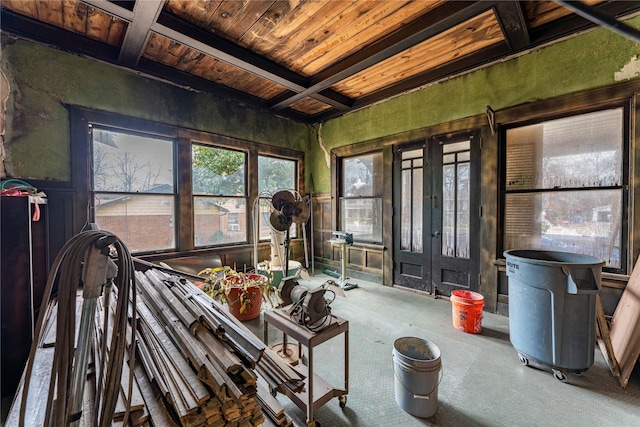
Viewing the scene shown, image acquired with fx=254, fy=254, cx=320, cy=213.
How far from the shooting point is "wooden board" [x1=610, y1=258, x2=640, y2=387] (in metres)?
1.88

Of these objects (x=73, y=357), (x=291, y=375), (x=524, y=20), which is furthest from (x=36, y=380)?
(x=524, y=20)

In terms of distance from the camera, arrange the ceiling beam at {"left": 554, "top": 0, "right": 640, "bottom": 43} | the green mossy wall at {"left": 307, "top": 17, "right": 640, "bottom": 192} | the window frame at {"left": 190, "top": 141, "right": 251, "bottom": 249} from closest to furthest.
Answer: the ceiling beam at {"left": 554, "top": 0, "right": 640, "bottom": 43}, the green mossy wall at {"left": 307, "top": 17, "right": 640, "bottom": 192}, the window frame at {"left": 190, "top": 141, "right": 251, "bottom": 249}

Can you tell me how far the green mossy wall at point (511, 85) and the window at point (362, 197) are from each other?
0.46m

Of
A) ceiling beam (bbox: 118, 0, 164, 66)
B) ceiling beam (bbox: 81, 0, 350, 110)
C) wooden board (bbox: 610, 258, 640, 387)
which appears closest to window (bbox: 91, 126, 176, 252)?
ceiling beam (bbox: 118, 0, 164, 66)

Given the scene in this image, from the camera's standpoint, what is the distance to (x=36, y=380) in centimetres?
131

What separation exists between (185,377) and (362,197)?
3901mm

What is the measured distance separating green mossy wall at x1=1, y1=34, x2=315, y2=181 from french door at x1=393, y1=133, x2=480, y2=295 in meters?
3.52

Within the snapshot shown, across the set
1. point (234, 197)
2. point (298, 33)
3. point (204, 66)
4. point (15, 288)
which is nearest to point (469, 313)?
point (298, 33)

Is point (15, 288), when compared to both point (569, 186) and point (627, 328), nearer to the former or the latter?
point (627, 328)

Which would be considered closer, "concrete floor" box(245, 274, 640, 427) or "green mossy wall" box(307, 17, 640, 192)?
"concrete floor" box(245, 274, 640, 427)

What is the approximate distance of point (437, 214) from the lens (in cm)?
366

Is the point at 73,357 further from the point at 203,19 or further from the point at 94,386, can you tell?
the point at 203,19

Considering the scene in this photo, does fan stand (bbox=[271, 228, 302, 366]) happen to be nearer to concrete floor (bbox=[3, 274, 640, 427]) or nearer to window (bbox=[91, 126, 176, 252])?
concrete floor (bbox=[3, 274, 640, 427])

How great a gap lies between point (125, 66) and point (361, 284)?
179 inches
